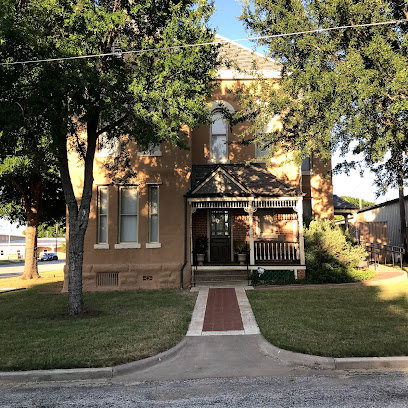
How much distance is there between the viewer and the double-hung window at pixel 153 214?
1453 centimetres

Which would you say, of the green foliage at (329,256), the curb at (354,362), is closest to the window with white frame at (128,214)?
the green foliage at (329,256)

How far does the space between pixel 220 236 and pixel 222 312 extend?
21.9 feet

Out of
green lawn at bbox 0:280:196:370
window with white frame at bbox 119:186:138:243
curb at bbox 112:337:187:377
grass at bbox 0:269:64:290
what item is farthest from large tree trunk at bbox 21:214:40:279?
curb at bbox 112:337:187:377

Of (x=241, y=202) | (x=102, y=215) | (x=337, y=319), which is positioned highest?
(x=241, y=202)

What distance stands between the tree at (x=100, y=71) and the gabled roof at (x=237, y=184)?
183 inches

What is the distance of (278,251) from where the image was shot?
1548cm

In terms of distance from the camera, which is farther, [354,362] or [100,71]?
[100,71]

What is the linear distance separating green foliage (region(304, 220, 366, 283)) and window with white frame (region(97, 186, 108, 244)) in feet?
27.1

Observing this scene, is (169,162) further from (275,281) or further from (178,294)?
(275,281)

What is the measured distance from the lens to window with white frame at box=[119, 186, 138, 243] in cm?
1459

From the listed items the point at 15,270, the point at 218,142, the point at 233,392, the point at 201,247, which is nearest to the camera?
the point at 233,392

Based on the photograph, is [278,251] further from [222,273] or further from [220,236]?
[222,273]

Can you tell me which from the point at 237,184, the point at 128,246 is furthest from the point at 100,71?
the point at 128,246

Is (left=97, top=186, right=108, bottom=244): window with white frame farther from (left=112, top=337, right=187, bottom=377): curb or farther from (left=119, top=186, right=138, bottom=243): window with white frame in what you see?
(left=112, top=337, right=187, bottom=377): curb
